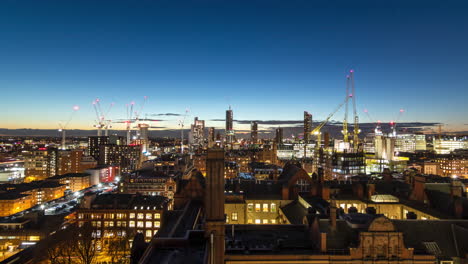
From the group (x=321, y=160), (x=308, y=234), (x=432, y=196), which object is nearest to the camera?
(x=308, y=234)

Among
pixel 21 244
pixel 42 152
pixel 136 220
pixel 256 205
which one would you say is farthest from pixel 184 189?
pixel 42 152

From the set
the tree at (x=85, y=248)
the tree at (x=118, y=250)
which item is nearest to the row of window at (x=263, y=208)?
the tree at (x=118, y=250)

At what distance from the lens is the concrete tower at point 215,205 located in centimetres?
2162

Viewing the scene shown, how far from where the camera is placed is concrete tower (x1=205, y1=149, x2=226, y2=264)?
2162 cm

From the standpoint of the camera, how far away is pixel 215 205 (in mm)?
21938

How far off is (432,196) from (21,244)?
7648 cm

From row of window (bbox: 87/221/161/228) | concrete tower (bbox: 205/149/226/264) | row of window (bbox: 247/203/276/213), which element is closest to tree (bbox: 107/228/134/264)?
row of window (bbox: 87/221/161/228)

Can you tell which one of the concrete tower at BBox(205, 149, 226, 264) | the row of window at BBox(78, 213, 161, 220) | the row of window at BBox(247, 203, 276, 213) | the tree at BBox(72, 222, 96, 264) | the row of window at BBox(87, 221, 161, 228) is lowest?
the row of window at BBox(87, 221, 161, 228)

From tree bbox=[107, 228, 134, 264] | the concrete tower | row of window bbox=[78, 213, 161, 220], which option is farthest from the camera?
row of window bbox=[78, 213, 161, 220]

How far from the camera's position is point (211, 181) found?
2259cm

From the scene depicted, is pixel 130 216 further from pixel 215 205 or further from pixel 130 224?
pixel 215 205

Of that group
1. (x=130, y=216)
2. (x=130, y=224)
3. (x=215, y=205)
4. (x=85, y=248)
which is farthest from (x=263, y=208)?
(x=130, y=224)

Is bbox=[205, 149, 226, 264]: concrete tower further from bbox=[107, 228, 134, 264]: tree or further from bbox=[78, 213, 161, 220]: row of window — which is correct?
bbox=[78, 213, 161, 220]: row of window

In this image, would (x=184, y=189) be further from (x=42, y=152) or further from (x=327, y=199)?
(x=42, y=152)
